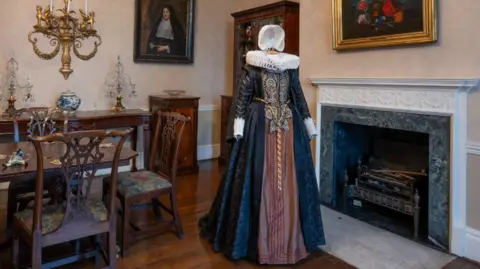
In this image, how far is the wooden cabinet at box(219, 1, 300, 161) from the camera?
4.17 m

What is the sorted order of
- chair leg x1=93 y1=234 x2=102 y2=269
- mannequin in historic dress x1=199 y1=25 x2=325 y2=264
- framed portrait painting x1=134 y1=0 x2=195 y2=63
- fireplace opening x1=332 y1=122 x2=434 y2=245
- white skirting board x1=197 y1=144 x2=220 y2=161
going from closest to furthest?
chair leg x1=93 y1=234 x2=102 y2=269, mannequin in historic dress x1=199 y1=25 x2=325 y2=264, fireplace opening x1=332 y1=122 x2=434 y2=245, framed portrait painting x1=134 y1=0 x2=195 y2=63, white skirting board x1=197 y1=144 x2=220 y2=161

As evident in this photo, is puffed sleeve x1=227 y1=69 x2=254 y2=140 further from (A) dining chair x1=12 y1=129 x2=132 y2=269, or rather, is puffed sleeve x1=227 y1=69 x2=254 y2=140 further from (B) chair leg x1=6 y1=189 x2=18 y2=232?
(B) chair leg x1=6 y1=189 x2=18 y2=232

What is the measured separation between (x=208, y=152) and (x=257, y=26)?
197 centimetres

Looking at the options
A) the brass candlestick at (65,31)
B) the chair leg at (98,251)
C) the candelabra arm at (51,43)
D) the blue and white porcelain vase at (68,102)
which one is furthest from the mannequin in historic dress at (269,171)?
the candelabra arm at (51,43)

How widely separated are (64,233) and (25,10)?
2991mm

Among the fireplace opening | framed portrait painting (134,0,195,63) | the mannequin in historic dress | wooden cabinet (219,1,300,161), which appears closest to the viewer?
the mannequin in historic dress

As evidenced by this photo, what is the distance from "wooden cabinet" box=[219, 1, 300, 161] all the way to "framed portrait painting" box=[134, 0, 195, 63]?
2.19 ft

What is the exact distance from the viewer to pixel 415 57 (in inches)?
110

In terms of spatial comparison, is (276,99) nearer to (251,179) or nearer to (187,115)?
(251,179)

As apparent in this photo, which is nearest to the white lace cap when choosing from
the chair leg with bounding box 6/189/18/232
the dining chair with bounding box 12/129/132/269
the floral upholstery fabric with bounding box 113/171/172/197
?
the dining chair with bounding box 12/129/132/269

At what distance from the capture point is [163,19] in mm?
4766

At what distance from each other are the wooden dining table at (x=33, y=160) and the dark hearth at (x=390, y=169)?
1903 mm

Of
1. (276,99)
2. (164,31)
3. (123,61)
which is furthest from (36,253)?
(164,31)

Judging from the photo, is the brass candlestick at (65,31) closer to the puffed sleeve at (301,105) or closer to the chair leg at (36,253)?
the puffed sleeve at (301,105)
